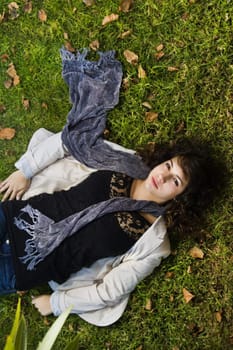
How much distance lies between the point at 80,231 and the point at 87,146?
2.12 feet

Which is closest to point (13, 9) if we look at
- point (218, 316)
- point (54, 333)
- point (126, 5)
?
point (126, 5)

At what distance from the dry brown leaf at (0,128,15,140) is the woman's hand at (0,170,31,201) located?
446 mm

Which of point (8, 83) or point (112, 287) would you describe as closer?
point (112, 287)

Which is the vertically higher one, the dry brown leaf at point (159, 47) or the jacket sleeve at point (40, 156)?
the dry brown leaf at point (159, 47)

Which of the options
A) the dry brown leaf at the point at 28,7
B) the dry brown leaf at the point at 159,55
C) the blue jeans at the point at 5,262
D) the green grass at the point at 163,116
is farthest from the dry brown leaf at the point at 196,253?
the dry brown leaf at the point at 28,7

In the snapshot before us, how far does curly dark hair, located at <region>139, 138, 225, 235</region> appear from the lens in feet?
11.4

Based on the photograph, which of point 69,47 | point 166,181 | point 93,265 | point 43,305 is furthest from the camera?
point 69,47

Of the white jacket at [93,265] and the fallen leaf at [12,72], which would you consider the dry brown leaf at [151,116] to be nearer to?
the white jacket at [93,265]

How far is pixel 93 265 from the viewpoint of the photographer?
A: 371 cm

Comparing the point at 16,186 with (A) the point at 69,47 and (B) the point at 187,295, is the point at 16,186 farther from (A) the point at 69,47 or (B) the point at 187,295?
(B) the point at 187,295

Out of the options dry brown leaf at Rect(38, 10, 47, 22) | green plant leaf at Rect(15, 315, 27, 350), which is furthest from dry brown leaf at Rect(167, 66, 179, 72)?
green plant leaf at Rect(15, 315, 27, 350)

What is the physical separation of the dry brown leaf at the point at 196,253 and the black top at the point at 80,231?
455 mm

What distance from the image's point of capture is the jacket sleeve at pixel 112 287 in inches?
142

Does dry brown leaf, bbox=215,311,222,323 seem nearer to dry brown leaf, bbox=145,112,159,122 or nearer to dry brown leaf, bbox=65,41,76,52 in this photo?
dry brown leaf, bbox=145,112,159,122
